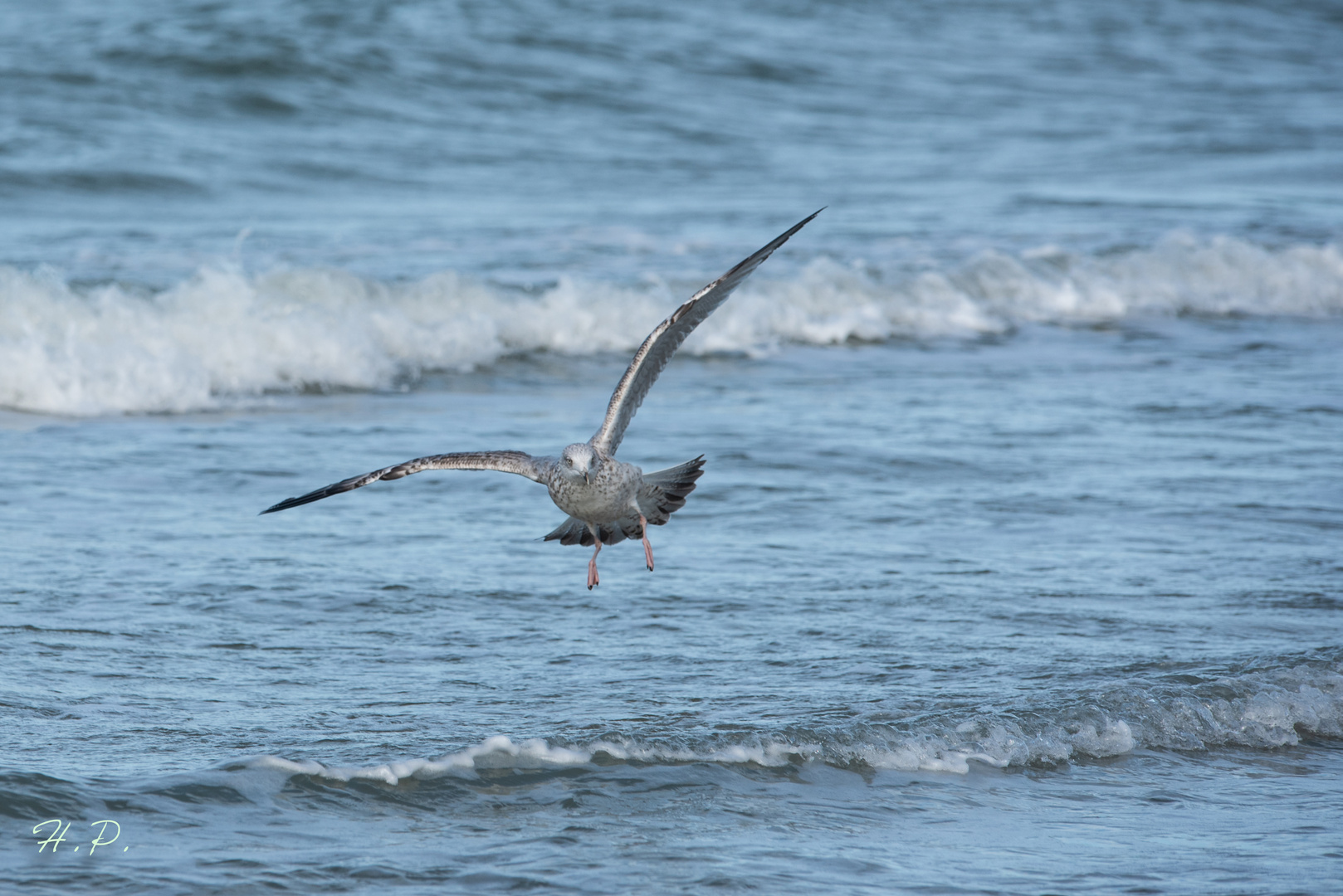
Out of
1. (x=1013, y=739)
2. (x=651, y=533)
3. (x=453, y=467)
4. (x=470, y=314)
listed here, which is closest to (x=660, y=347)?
(x=453, y=467)

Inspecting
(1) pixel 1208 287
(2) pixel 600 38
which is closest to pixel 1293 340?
(1) pixel 1208 287

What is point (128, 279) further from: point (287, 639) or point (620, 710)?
point (620, 710)

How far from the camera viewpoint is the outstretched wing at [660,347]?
18.0 feet

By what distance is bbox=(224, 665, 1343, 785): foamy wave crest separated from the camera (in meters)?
4.61

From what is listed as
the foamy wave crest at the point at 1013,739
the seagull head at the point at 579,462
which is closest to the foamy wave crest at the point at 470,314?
the seagull head at the point at 579,462

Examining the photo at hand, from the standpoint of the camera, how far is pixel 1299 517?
285 inches

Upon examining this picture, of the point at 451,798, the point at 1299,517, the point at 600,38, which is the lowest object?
the point at 451,798

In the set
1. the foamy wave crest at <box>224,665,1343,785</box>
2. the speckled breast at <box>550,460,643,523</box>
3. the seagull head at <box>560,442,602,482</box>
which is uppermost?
the seagull head at <box>560,442,602,482</box>

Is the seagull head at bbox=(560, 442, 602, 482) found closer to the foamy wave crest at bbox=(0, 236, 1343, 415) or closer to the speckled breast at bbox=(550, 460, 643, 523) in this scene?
the speckled breast at bbox=(550, 460, 643, 523)

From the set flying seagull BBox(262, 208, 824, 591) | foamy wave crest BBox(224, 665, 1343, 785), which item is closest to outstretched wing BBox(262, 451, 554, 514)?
flying seagull BBox(262, 208, 824, 591)

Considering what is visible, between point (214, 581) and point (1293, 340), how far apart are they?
9199 mm

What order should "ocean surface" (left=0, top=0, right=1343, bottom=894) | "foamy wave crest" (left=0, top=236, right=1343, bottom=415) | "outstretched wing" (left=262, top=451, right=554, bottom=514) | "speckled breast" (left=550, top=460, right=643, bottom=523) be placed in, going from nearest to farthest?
"ocean surface" (left=0, top=0, right=1343, bottom=894) → "outstretched wing" (left=262, top=451, right=554, bottom=514) → "speckled breast" (left=550, top=460, right=643, bottom=523) → "foamy wave crest" (left=0, top=236, right=1343, bottom=415)

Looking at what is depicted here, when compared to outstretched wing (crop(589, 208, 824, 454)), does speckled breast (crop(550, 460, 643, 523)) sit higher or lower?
lower

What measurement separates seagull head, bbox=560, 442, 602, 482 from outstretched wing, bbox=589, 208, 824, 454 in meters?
0.20
